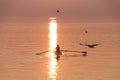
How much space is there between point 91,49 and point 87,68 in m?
24.5

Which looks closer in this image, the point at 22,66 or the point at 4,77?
the point at 4,77

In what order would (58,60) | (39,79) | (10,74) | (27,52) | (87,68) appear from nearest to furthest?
(39,79)
(10,74)
(87,68)
(58,60)
(27,52)

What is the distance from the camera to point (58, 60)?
57938mm

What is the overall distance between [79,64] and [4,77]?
12885mm

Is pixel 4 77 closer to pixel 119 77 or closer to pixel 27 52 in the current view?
pixel 119 77

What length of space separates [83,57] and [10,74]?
17.7 meters

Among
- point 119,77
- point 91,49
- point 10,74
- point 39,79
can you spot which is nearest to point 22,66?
point 10,74

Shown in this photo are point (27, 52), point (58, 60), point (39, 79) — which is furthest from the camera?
point (27, 52)

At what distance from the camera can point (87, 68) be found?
50.0m

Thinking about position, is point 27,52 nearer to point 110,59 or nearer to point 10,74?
point 110,59

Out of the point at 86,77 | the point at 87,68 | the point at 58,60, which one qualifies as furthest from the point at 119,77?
the point at 58,60

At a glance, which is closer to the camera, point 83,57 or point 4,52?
point 83,57

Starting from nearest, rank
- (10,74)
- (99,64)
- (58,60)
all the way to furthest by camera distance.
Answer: (10,74) → (99,64) → (58,60)

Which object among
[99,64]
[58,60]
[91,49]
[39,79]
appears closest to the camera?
Result: [39,79]
